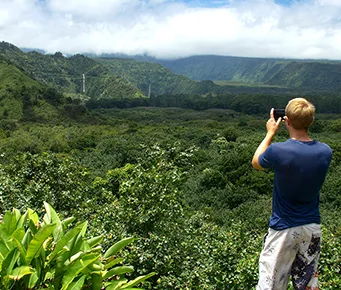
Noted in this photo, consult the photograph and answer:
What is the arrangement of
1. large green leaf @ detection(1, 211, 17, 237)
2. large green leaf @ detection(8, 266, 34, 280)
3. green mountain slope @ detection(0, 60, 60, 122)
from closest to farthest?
large green leaf @ detection(8, 266, 34, 280)
large green leaf @ detection(1, 211, 17, 237)
green mountain slope @ detection(0, 60, 60, 122)

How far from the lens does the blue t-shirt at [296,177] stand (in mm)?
3025

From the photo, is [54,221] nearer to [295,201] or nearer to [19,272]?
[19,272]

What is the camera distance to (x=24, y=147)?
3741cm

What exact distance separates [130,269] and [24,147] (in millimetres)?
36210

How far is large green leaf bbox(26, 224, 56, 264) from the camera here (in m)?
3.11

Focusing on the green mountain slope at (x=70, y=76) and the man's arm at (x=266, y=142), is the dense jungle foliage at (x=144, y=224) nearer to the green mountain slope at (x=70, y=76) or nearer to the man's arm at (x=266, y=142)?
the man's arm at (x=266, y=142)

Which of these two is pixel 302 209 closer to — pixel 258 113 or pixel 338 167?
pixel 338 167

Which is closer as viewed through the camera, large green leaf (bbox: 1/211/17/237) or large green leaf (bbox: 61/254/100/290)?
large green leaf (bbox: 61/254/100/290)

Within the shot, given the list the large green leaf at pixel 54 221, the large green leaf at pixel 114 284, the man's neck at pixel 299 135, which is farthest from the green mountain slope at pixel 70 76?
the man's neck at pixel 299 135

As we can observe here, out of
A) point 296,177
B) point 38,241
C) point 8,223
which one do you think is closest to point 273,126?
point 296,177

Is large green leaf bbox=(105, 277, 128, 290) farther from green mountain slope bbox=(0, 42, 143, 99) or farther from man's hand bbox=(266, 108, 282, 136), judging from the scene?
green mountain slope bbox=(0, 42, 143, 99)

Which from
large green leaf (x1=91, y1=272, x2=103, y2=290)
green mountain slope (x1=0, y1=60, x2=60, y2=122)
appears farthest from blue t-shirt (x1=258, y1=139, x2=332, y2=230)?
green mountain slope (x1=0, y1=60, x2=60, y2=122)

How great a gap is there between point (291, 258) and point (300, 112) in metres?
1.17

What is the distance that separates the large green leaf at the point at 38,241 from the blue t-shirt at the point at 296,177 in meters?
1.75
